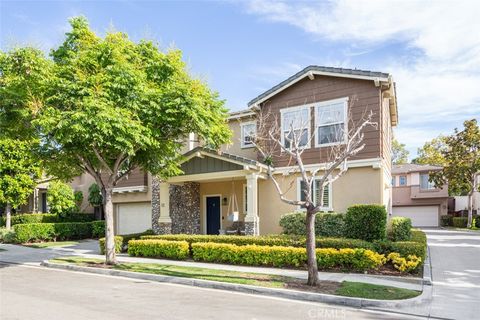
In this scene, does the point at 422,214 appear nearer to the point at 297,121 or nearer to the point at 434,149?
the point at 434,149

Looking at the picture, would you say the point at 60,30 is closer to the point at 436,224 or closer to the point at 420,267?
the point at 420,267

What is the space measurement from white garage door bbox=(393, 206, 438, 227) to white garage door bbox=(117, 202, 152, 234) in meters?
27.1

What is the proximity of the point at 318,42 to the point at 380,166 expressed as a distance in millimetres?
5369

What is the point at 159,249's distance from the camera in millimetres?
15234

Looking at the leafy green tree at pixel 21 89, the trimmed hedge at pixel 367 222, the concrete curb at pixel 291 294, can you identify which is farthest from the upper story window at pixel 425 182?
the leafy green tree at pixel 21 89

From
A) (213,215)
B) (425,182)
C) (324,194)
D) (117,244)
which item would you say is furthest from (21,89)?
(425,182)

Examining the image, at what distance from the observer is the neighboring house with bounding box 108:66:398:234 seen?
15070 mm

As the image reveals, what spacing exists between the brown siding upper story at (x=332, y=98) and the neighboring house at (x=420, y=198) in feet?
86.1

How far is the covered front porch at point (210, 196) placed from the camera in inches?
635

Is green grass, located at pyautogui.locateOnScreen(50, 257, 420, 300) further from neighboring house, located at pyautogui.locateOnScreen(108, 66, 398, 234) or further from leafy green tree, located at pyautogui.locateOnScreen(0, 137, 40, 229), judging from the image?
leafy green tree, located at pyautogui.locateOnScreen(0, 137, 40, 229)

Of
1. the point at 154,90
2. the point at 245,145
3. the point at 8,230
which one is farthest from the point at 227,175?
the point at 8,230

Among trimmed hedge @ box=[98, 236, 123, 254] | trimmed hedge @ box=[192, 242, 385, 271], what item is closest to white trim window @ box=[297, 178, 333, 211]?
trimmed hedge @ box=[192, 242, 385, 271]

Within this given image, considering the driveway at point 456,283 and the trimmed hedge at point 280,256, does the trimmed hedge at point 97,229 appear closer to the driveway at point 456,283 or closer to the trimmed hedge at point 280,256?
the trimmed hedge at point 280,256

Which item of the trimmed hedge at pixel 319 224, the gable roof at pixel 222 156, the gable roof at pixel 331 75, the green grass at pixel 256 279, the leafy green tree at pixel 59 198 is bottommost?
the green grass at pixel 256 279
